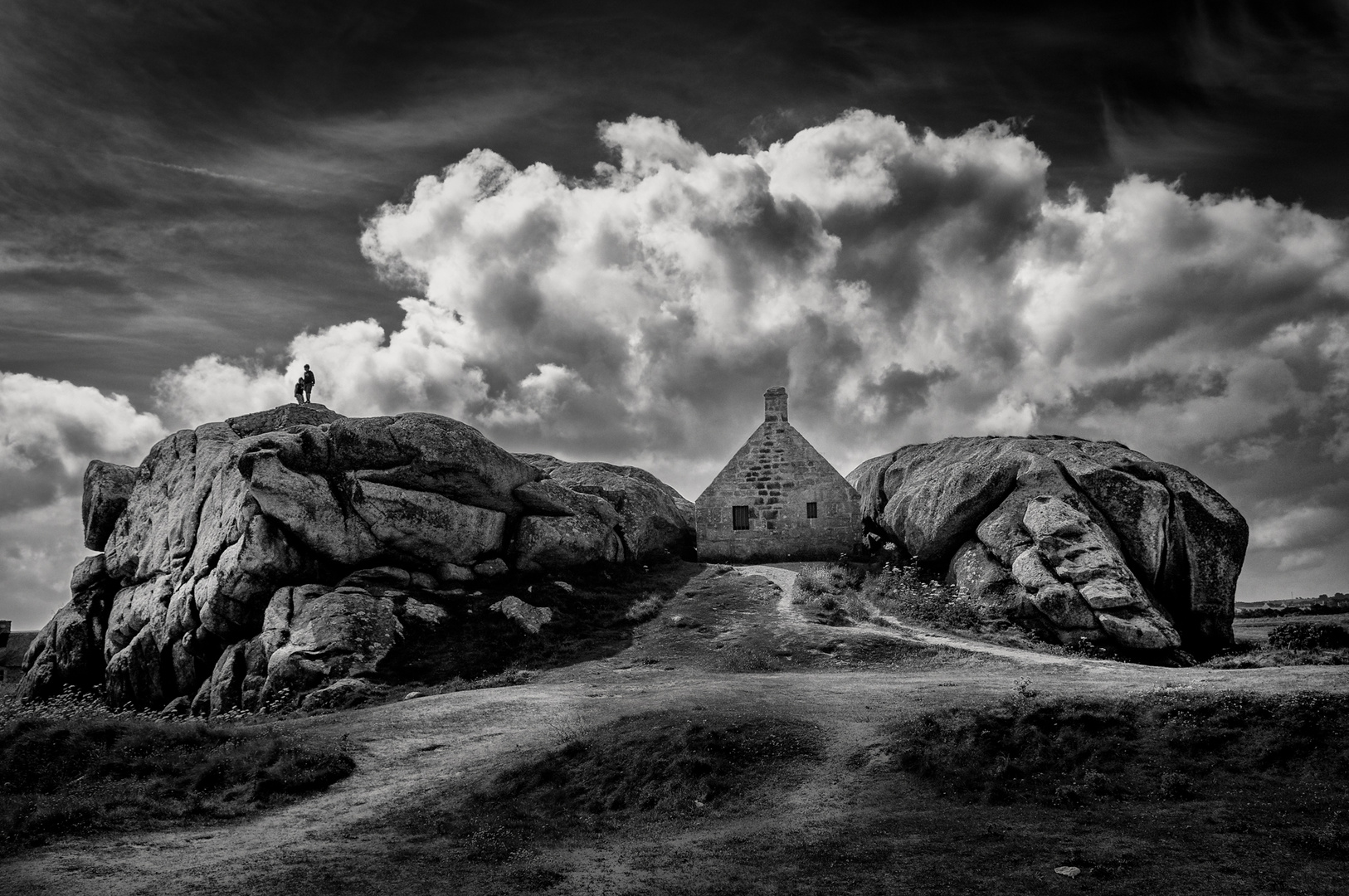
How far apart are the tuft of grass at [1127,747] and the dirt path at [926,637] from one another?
7713 millimetres

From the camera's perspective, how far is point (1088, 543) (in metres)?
32.2

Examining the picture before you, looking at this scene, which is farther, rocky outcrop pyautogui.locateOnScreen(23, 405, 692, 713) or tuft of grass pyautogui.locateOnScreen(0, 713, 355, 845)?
rocky outcrop pyautogui.locateOnScreen(23, 405, 692, 713)

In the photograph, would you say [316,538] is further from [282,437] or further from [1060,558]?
[1060,558]

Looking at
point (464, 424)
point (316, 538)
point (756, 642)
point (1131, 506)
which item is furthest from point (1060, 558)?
point (316, 538)

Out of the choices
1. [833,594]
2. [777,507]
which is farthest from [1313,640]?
[777,507]

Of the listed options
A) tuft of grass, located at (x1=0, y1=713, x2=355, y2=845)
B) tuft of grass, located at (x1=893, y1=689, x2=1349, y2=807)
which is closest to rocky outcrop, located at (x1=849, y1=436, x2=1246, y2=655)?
tuft of grass, located at (x1=893, y1=689, x2=1349, y2=807)

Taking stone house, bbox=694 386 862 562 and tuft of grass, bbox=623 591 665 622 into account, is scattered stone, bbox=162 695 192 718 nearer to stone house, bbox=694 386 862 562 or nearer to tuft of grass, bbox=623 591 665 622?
tuft of grass, bbox=623 591 665 622

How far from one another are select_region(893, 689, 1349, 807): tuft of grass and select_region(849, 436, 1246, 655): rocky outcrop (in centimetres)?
1206

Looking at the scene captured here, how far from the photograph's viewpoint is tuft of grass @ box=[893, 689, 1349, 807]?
1551 cm

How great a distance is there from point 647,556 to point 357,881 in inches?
1161

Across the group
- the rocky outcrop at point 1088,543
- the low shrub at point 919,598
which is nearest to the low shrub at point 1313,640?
the rocky outcrop at point 1088,543

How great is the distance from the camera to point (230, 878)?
42.7 feet

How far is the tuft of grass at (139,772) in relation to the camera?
16.0m

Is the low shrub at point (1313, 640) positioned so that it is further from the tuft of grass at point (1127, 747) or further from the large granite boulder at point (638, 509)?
the large granite boulder at point (638, 509)
